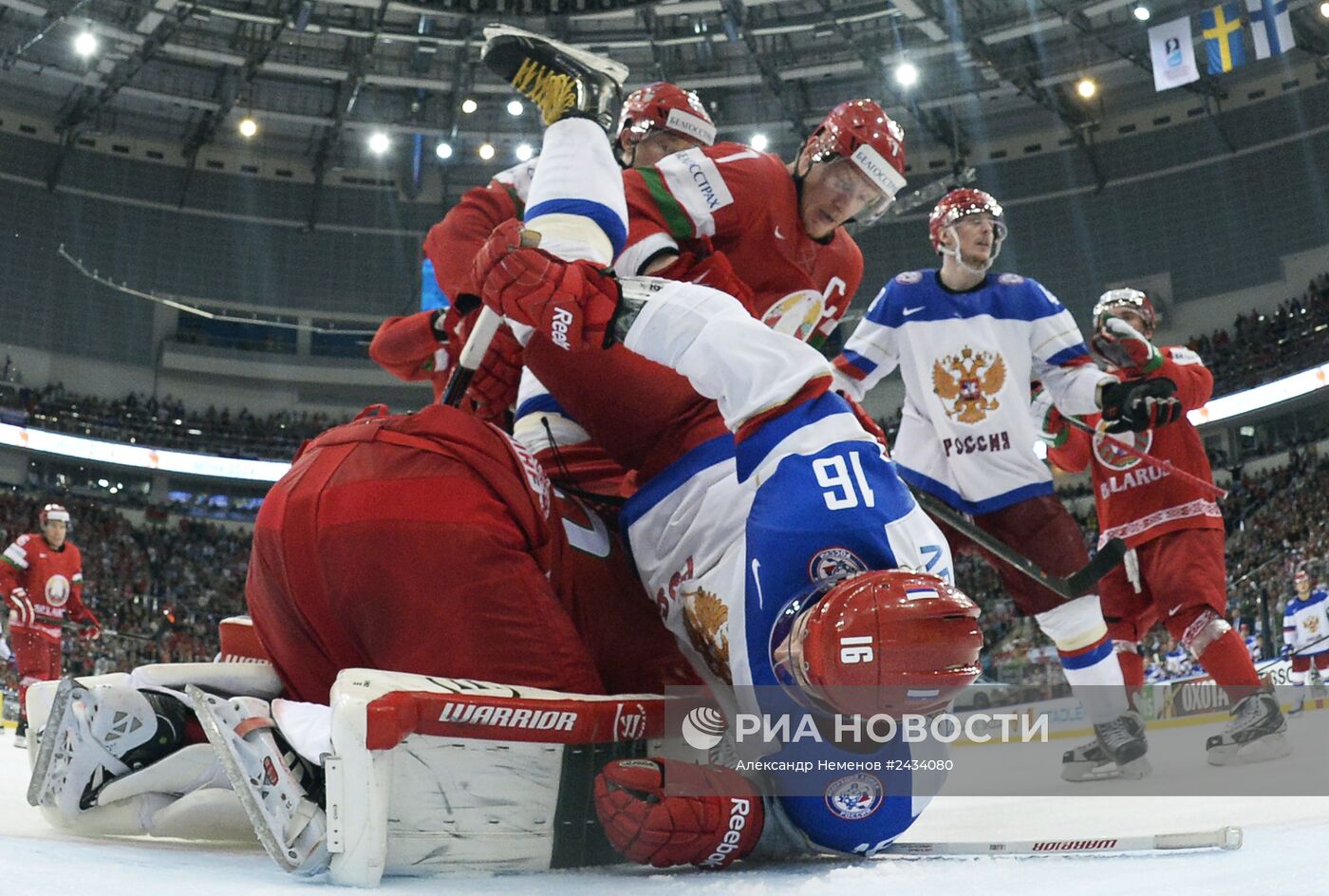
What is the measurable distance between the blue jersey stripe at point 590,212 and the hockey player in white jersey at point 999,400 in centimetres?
213

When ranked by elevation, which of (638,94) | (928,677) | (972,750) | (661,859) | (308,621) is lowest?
(972,750)

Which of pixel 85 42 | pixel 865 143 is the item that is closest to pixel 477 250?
Answer: pixel 865 143

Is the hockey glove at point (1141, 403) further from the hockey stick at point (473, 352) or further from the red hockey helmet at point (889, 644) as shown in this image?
the red hockey helmet at point (889, 644)

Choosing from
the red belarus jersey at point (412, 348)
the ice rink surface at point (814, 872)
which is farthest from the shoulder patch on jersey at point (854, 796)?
the red belarus jersey at point (412, 348)

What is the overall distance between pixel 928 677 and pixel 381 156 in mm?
22968

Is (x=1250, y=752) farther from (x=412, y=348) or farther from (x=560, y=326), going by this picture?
(x=560, y=326)

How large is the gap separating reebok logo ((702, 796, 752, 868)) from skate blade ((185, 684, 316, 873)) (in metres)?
0.52

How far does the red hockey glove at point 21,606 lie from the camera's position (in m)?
8.23

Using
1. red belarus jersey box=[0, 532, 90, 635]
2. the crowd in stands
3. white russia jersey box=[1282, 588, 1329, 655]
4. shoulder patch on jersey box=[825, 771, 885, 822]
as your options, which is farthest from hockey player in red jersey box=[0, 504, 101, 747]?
the crowd in stands

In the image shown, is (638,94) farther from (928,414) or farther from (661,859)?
(661,859)

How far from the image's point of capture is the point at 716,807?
60.7 inches

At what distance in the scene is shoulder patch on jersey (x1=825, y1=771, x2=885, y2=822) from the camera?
1.66 m

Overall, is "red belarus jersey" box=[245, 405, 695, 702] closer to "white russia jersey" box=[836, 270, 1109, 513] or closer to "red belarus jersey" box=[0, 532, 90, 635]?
"white russia jersey" box=[836, 270, 1109, 513]

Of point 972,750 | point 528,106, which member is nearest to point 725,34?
point 528,106
